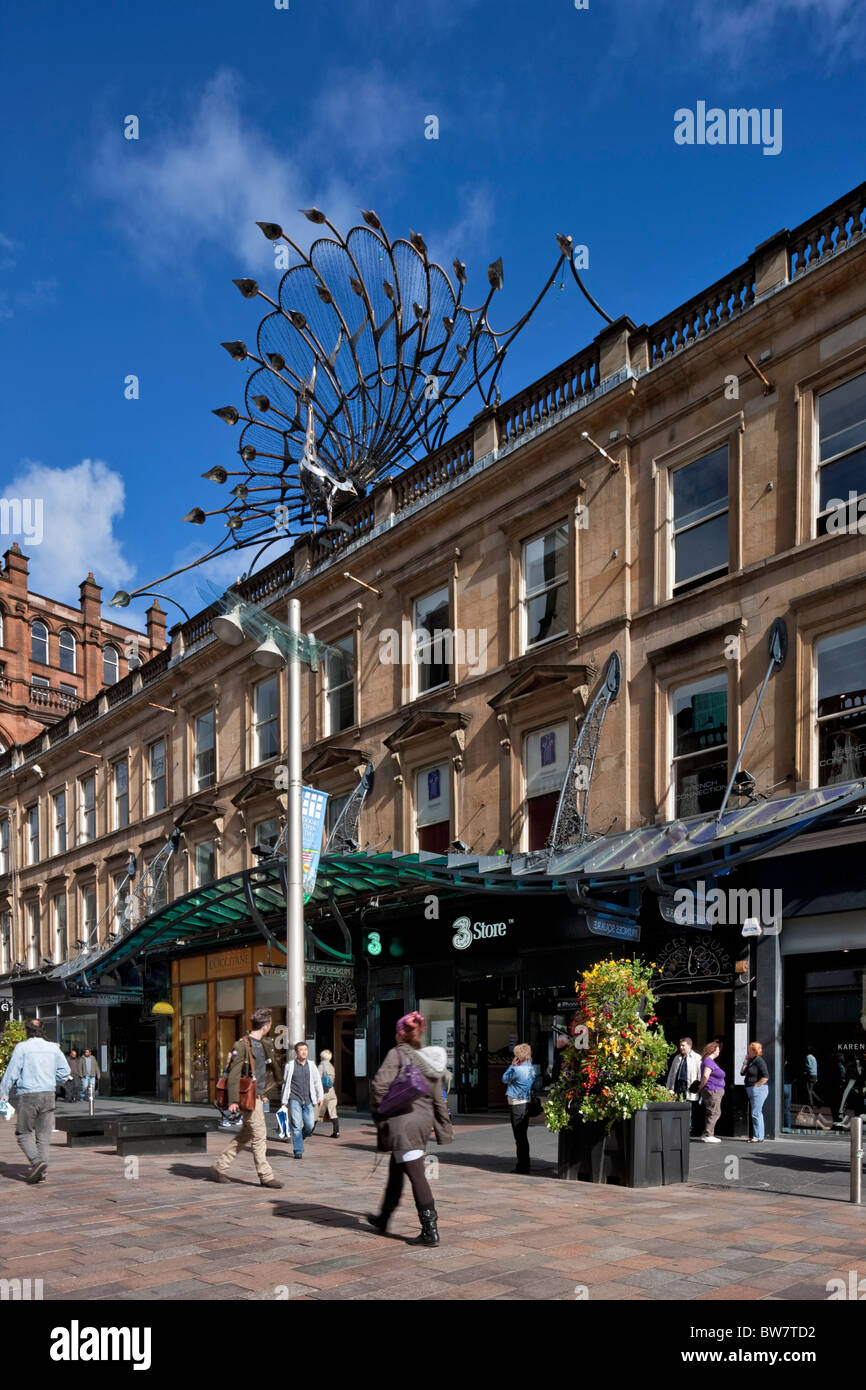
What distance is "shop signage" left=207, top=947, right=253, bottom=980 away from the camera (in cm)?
2905

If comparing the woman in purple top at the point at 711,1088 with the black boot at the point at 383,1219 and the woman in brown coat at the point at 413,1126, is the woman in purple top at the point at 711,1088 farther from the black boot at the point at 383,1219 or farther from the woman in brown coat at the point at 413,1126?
the black boot at the point at 383,1219

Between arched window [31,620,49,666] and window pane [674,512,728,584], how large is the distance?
52.3 m

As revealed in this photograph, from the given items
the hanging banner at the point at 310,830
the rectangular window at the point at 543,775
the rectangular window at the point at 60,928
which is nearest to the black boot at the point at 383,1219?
the hanging banner at the point at 310,830

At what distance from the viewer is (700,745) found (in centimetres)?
1809

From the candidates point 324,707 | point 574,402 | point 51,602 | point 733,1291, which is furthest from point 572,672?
point 51,602

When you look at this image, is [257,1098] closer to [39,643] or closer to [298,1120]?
[298,1120]

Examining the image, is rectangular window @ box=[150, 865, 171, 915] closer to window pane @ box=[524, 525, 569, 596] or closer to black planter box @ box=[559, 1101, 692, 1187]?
window pane @ box=[524, 525, 569, 596]

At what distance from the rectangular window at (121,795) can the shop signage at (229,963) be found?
7.25m

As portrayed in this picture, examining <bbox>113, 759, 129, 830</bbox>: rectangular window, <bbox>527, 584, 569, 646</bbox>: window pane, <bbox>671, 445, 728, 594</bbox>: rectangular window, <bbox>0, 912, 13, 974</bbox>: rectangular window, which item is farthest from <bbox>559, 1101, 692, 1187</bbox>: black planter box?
<bbox>0, 912, 13, 974</bbox>: rectangular window

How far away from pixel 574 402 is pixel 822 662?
716cm

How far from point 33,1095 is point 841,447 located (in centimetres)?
1331

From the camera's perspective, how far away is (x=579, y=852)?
1783 cm

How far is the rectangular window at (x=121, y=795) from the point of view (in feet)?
120

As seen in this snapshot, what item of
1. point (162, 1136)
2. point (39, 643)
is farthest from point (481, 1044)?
point (39, 643)
